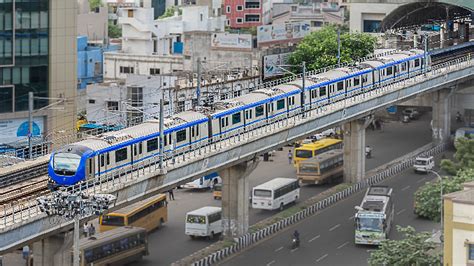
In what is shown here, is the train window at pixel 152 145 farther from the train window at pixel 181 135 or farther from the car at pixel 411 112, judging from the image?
the car at pixel 411 112

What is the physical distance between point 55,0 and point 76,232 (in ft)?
120

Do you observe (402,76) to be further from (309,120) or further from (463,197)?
(463,197)

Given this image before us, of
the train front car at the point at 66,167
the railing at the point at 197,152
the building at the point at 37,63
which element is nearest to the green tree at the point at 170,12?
the railing at the point at 197,152

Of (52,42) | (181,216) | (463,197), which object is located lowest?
(181,216)

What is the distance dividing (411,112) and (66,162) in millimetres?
67638

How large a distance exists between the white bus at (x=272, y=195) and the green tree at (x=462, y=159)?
34.8 ft

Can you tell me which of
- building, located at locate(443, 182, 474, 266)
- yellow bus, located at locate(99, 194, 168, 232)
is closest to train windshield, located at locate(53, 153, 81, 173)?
yellow bus, located at locate(99, 194, 168, 232)

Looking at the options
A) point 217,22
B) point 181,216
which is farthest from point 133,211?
point 217,22

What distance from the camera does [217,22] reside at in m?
147

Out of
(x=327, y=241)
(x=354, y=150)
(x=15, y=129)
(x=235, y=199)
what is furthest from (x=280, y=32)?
(x=327, y=241)

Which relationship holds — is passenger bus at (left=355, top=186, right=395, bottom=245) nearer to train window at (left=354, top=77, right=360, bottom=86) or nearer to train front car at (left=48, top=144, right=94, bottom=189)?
train window at (left=354, top=77, right=360, bottom=86)

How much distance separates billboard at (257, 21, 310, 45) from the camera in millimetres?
119625

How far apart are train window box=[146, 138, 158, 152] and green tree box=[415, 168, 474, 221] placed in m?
16.2

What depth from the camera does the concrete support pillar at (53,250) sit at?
57531 millimetres
